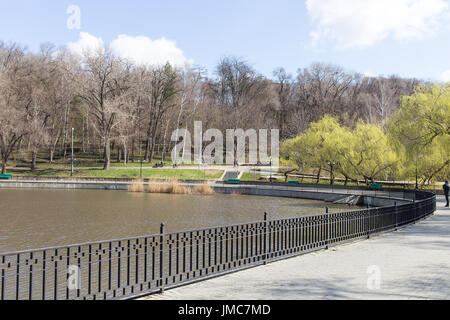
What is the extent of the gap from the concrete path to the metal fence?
347mm

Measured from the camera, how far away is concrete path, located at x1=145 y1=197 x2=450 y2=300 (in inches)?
299

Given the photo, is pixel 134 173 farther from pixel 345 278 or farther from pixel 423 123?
pixel 345 278

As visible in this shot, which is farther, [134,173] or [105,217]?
[134,173]

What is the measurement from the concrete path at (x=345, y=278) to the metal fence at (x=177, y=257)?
0.35 meters

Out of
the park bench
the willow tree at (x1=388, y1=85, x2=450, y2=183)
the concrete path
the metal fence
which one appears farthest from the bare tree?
the concrete path

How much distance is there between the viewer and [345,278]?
880 centimetres

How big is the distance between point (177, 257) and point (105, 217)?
1877 cm

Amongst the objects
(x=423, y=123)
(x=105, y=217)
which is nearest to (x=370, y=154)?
(x=423, y=123)

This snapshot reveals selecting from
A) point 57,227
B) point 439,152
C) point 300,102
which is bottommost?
point 57,227
